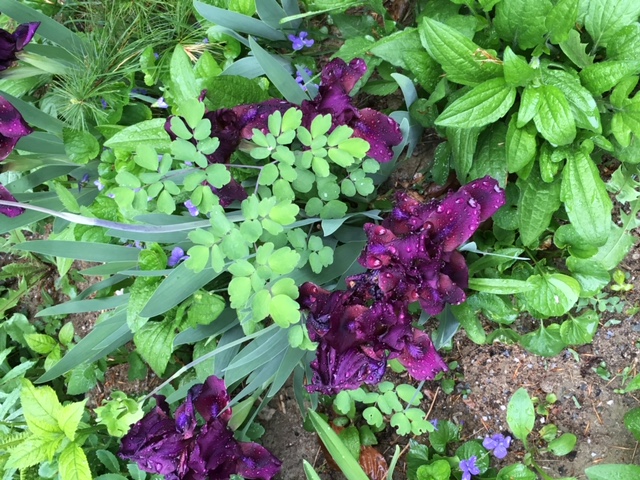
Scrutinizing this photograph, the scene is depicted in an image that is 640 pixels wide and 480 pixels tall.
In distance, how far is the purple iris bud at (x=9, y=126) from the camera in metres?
1.20

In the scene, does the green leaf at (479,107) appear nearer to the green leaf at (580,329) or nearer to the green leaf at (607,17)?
the green leaf at (607,17)

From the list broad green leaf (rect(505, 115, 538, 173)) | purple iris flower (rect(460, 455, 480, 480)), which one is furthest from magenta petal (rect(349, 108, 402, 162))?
purple iris flower (rect(460, 455, 480, 480))

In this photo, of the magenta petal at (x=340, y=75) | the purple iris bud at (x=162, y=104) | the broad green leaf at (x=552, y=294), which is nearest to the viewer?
the magenta petal at (x=340, y=75)

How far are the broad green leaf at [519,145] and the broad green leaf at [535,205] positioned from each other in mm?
112

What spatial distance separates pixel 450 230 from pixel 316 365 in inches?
15.3

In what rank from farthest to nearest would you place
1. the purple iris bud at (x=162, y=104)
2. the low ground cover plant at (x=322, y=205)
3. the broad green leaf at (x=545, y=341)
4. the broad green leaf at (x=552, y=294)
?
the purple iris bud at (x=162, y=104), the broad green leaf at (x=545, y=341), the broad green leaf at (x=552, y=294), the low ground cover plant at (x=322, y=205)

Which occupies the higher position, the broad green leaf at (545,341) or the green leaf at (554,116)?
the green leaf at (554,116)

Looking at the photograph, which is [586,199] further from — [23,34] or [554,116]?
[23,34]

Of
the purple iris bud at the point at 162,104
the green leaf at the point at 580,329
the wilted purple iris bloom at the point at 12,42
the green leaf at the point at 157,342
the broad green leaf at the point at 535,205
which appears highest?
the wilted purple iris bloom at the point at 12,42

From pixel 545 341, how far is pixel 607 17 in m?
0.77

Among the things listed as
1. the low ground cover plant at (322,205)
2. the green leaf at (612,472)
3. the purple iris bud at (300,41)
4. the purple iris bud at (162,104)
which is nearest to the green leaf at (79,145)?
the low ground cover plant at (322,205)

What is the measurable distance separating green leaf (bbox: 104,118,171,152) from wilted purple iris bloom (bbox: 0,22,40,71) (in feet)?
0.92

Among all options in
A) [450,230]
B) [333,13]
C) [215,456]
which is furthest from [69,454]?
[333,13]

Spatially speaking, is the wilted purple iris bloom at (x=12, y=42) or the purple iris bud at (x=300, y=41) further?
the purple iris bud at (x=300, y=41)
